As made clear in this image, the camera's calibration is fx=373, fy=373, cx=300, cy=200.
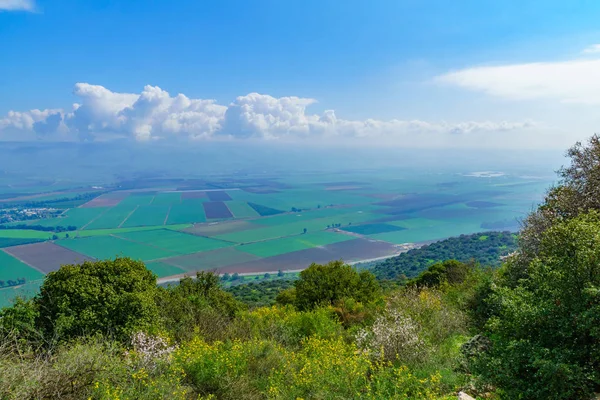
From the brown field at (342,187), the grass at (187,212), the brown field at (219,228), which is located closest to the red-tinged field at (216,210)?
the grass at (187,212)

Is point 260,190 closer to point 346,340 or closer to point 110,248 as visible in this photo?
point 110,248

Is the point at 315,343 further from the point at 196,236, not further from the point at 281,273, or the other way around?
the point at 196,236

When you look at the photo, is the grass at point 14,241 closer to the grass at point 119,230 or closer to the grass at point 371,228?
the grass at point 119,230

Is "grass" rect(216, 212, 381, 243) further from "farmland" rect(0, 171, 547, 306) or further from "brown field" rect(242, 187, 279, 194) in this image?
"brown field" rect(242, 187, 279, 194)

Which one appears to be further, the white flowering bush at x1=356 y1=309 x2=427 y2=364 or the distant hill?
the distant hill

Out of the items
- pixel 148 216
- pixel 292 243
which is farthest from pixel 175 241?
pixel 148 216

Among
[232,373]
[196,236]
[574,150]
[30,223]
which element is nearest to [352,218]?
[196,236]

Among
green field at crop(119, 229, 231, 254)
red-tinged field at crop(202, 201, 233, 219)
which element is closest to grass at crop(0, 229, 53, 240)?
green field at crop(119, 229, 231, 254)

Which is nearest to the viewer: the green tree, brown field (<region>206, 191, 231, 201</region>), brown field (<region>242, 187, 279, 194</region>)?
the green tree
